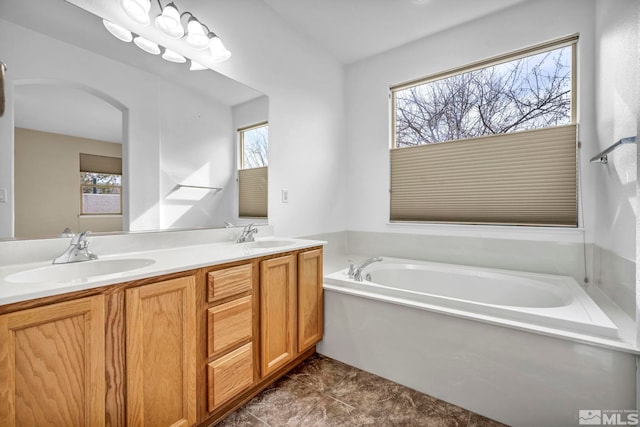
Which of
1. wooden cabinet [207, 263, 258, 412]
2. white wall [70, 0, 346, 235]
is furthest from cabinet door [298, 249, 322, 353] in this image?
white wall [70, 0, 346, 235]

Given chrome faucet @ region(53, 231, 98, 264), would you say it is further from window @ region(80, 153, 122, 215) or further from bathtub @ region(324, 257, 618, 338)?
bathtub @ region(324, 257, 618, 338)

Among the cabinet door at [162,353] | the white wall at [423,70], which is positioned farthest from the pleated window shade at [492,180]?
the cabinet door at [162,353]

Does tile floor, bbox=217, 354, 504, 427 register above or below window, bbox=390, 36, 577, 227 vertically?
below

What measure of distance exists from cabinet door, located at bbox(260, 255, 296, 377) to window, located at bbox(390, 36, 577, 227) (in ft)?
5.06

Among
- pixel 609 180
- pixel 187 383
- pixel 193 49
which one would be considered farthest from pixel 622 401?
pixel 193 49

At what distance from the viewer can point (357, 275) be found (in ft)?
6.72

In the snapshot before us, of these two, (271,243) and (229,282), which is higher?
(271,243)

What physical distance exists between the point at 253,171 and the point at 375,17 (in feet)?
5.40

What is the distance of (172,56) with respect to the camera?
164 centimetres

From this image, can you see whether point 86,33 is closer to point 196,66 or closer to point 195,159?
point 196,66

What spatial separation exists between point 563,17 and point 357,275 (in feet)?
7.92

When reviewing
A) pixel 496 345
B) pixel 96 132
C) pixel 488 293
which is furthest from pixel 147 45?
pixel 488 293

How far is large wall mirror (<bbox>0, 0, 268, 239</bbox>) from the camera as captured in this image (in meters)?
1.12

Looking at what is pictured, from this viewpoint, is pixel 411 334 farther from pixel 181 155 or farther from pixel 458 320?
pixel 181 155
